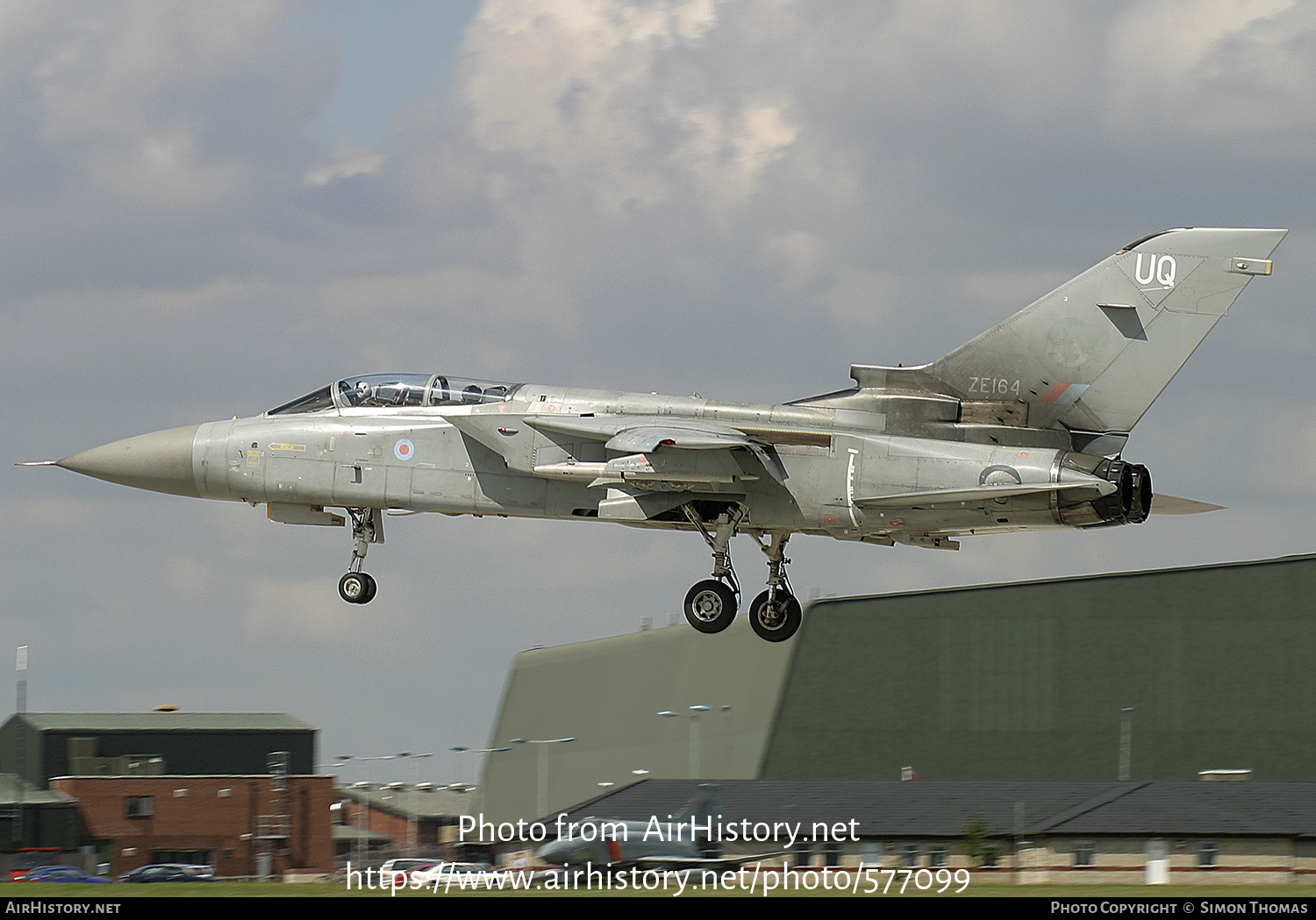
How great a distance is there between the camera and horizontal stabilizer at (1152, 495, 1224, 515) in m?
25.0

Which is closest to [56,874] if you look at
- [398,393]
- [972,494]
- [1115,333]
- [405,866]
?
[405,866]

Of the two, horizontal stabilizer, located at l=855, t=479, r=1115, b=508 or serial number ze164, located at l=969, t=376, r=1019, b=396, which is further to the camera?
serial number ze164, located at l=969, t=376, r=1019, b=396

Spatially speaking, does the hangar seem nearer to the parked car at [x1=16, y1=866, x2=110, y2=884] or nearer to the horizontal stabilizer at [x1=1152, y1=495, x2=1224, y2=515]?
the parked car at [x1=16, y1=866, x2=110, y2=884]

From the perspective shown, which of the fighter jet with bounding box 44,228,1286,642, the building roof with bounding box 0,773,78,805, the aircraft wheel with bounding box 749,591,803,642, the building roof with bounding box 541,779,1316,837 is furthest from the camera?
the building roof with bounding box 0,773,78,805

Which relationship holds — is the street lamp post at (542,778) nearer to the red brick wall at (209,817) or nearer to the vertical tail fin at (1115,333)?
the red brick wall at (209,817)

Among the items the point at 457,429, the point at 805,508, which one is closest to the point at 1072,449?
the point at 805,508

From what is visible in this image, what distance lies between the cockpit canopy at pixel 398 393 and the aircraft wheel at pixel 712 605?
157 inches

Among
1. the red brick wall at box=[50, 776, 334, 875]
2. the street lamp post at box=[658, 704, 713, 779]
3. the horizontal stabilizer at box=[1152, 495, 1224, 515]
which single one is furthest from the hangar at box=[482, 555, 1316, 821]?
the horizontal stabilizer at box=[1152, 495, 1224, 515]

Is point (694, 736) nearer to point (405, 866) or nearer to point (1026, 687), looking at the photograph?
point (1026, 687)

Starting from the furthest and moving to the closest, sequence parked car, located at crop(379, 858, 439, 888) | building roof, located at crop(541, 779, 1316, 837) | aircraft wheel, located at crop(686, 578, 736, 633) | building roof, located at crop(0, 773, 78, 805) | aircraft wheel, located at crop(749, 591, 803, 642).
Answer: building roof, located at crop(0, 773, 78, 805), building roof, located at crop(541, 779, 1316, 837), parked car, located at crop(379, 858, 439, 888), aircraft wheel, located at crop(749, 591, 803, 642), aircraft wheel, located at crop(686, 578, 736, 633)

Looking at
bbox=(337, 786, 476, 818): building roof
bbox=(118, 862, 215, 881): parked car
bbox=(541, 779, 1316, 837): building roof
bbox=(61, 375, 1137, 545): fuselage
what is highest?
bbox=(61, 375, 1137, 545): fuselage

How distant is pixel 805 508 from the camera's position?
23844mm

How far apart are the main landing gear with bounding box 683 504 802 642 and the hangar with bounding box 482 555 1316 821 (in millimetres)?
23409

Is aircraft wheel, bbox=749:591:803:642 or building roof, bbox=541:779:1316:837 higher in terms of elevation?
aircraft wheel, bbox=749:591:803:642
